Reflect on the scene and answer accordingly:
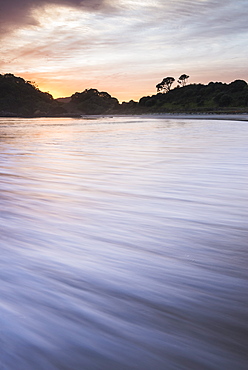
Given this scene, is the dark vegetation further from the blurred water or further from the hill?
the blurred water

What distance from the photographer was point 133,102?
5261 inches

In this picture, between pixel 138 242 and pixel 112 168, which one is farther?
pixel 112 168

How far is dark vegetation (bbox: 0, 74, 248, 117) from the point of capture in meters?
93.8

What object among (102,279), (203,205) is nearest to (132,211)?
(203,205)

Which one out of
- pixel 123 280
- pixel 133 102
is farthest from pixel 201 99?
pixel 123 280

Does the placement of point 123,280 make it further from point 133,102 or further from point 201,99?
point 133,102

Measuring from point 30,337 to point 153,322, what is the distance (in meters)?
0.69

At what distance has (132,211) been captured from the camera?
4539 millimetres

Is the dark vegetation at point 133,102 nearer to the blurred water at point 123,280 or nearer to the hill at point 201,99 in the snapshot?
the hill at point 201,99

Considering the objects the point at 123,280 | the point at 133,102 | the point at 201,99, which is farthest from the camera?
the point at 133,102

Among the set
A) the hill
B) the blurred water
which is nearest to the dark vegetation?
the hill

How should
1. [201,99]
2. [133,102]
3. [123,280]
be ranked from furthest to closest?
[133,102], [201,99], [123,280]

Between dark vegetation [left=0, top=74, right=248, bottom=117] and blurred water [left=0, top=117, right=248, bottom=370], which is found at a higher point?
dark vegetation [left=0, top=74, right=248, bottom=117]

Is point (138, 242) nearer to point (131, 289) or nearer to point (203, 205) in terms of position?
point (131, 289)
